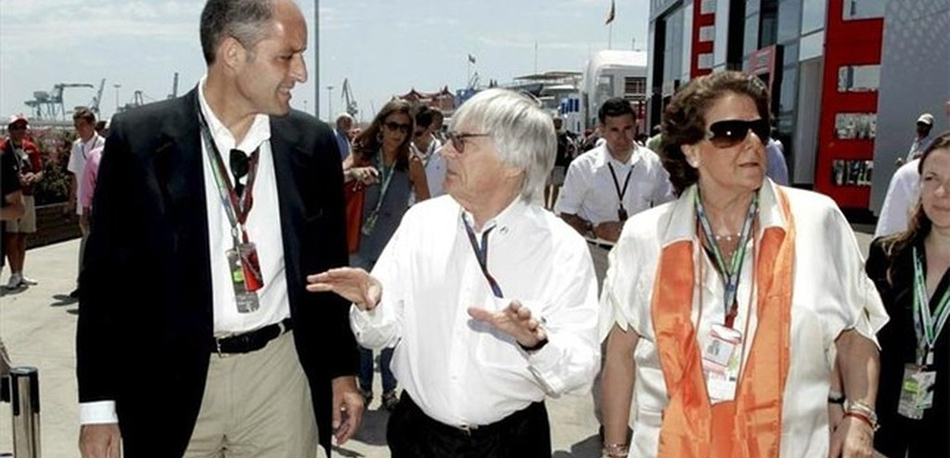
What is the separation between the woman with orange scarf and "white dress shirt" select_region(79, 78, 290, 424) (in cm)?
94

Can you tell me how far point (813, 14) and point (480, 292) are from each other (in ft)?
63.8

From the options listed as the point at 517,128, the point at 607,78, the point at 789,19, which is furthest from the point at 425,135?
the point at 607,78

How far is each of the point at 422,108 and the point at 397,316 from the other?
5.22 metres

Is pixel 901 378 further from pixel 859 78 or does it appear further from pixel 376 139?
pixel 859 78

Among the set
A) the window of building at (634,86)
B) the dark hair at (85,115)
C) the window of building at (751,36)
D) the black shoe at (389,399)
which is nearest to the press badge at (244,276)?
the black shoe at (389,399)

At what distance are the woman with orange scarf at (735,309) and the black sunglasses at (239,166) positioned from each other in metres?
1.05

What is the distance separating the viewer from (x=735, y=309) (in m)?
2.19

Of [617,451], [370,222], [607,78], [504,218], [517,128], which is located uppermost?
[607,78]

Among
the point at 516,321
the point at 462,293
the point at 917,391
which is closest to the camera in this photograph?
the point at 516,321

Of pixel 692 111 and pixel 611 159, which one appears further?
pixel 611 159

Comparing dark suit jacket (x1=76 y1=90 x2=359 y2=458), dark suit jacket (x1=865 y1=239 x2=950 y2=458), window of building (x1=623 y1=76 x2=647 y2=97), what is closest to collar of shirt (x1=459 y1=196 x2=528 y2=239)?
dark suit jacket (x1=76 y1=90 x2=359 y2=458)

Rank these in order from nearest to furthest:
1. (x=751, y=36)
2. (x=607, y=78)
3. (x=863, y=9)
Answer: (x=863, y=9) → (x=751, y=36) → (x=607, y=78)

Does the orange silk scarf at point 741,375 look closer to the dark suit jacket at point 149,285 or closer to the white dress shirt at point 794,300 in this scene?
the white dress shirt at point 794,300

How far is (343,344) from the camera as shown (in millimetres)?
2615
